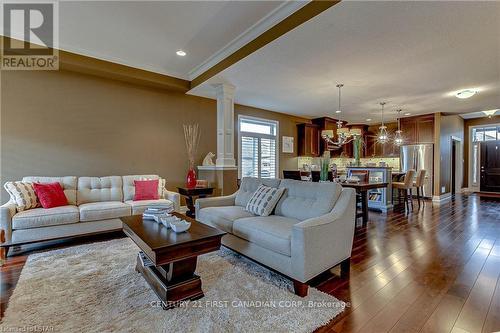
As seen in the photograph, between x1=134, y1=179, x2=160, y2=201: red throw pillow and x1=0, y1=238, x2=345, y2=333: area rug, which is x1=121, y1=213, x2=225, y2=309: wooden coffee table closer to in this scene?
x1=0, y1=238, x2=345, y2=333: area rug

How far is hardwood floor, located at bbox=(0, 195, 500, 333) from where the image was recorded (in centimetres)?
173

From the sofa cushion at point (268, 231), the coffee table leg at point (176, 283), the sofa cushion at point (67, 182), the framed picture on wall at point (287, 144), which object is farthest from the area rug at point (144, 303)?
the framed picture on wall at point (287, 144)

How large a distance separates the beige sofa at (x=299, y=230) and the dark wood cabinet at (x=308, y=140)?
4.87 meters

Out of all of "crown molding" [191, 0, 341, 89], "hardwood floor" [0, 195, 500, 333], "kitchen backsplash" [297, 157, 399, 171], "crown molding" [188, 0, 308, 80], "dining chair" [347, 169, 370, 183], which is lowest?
"hardwood floor" [0, 195, 500, 333]

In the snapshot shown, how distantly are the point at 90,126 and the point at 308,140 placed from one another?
604 centimetres

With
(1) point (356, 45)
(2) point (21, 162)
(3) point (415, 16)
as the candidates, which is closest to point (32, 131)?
(2) point (21, 162)

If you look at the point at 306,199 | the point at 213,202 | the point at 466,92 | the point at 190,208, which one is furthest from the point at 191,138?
the point at 466,92

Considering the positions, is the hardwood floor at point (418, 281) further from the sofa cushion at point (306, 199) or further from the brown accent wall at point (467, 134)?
the brown accent wall at point (467, 134)

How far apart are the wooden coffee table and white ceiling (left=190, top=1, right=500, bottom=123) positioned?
2.62 m

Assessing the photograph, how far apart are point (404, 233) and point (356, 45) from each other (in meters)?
3.03

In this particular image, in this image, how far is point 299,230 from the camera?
1973 millimetres

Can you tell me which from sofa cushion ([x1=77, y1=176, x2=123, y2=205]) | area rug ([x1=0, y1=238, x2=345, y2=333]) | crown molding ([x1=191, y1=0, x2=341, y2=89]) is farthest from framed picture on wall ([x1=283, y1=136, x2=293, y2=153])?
area rug ([x1=0, y1=238, x2=345, y2=333])

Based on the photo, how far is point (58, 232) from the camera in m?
3.15

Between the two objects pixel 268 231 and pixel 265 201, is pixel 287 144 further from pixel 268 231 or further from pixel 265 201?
pixel 268 231
